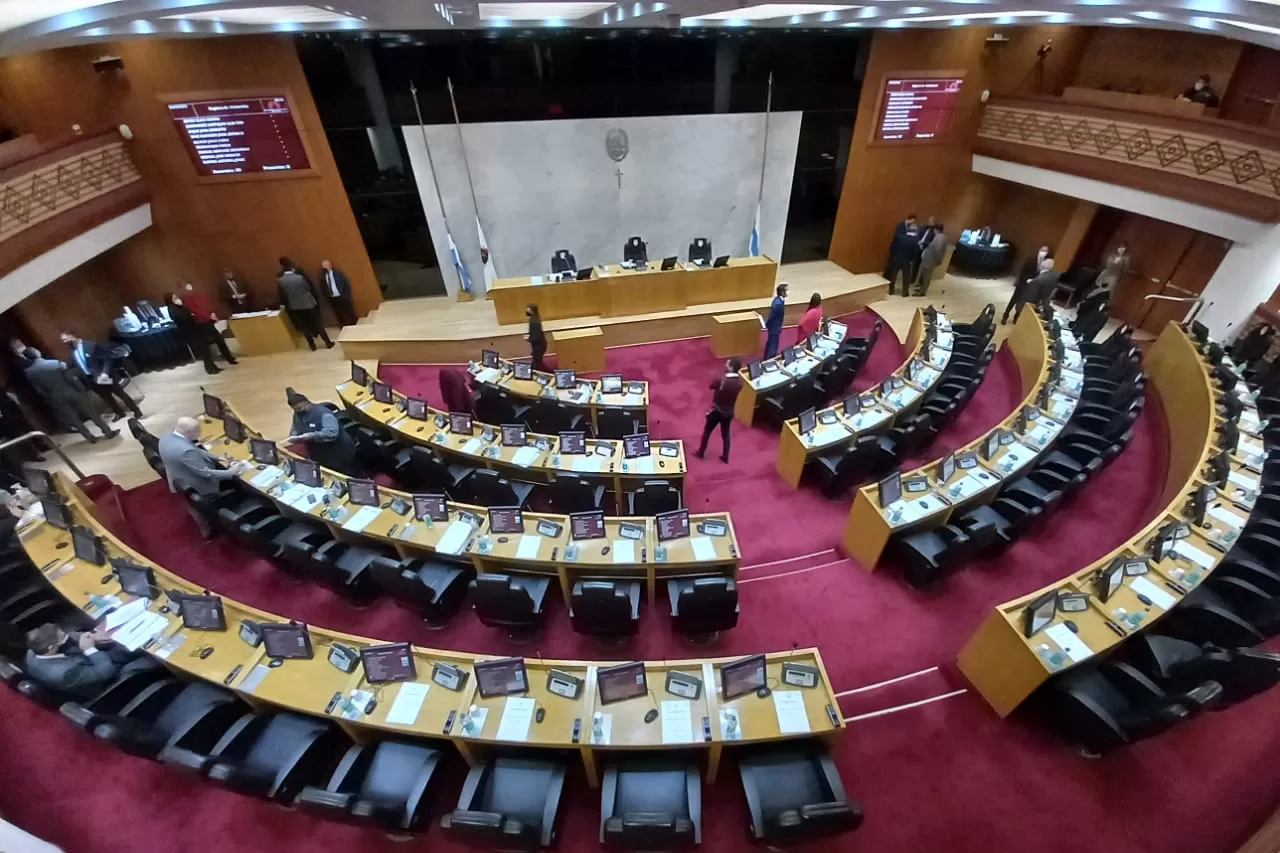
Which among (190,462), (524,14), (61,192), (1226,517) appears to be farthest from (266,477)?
(1226,517)

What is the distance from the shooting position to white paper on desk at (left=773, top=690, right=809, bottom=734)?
140 inches

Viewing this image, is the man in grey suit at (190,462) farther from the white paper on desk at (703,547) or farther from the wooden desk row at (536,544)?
the white paper on desk at (703,547)

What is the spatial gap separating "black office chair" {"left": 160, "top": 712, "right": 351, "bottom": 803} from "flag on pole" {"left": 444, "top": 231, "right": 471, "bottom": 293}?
→ 8497 mm

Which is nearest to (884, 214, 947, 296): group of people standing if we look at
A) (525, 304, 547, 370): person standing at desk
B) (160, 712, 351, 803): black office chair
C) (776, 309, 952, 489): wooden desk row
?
(776, 309, 952, 489): wooden desk row

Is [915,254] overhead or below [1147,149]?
below

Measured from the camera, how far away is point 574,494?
5652 millimetres

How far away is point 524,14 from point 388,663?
328 inches

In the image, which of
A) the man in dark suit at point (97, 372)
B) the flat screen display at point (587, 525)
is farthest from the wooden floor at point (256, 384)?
the flat screen display at point (587, 525)

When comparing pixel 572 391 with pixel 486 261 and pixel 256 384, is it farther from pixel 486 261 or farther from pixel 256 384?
pixel 256 384

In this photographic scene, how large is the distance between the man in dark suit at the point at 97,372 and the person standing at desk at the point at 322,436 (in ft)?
11.9

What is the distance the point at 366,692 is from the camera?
378cm

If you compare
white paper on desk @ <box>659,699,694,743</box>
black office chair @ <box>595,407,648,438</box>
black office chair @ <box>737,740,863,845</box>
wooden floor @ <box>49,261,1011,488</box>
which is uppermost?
white paper on desk @ <box>659,699,694,743</box>

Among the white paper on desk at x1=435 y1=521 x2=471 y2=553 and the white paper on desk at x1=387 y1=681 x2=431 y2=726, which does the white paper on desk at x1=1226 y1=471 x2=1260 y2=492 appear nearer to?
the white paper on desk at x1=435 y1=521 x2=471 y2=553

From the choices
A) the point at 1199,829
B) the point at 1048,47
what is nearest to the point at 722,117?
the point at 1048,47
